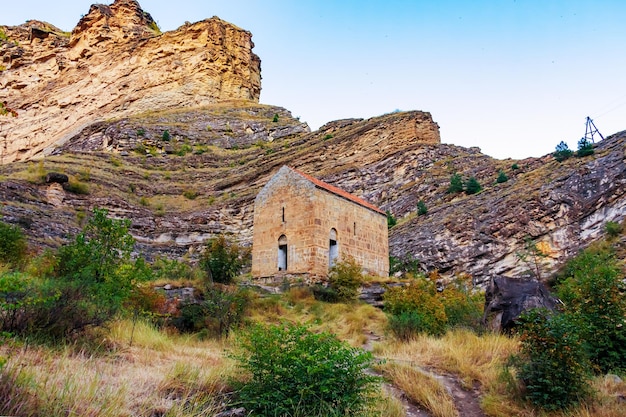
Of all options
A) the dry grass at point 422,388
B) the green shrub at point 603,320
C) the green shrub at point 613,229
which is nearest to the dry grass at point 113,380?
the dry grass at point 422,388

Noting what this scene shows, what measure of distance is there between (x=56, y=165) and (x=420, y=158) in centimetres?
2518

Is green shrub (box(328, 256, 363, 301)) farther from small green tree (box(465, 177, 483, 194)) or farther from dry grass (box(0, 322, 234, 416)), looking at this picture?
small green tree (box(465, 177, 483, 194))

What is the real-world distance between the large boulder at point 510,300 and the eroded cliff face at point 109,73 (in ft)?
168

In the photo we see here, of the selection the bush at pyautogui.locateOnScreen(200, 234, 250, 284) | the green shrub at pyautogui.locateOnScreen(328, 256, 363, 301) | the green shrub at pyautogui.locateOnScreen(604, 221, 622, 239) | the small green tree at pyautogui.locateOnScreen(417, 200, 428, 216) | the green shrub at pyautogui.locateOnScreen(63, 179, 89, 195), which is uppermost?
the green shrub at pyautogui.locateOnScreen(63, 179, 89, 195)

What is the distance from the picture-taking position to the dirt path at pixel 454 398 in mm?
5496

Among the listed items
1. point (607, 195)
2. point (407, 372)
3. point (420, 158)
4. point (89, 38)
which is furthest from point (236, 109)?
point (407, 372)

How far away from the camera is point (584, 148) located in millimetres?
22953

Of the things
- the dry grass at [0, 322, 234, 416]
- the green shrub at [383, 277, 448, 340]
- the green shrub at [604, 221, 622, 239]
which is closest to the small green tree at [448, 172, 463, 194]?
the green shrub at [604, 221, 622, 239]

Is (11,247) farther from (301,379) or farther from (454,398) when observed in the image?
(454,398)

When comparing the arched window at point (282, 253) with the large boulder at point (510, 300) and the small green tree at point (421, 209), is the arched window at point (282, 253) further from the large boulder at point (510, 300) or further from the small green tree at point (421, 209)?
the small green tree at point (421, 209)

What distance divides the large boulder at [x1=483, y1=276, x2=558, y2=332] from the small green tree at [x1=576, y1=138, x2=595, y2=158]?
16.2 metres

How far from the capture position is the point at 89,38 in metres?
59.6

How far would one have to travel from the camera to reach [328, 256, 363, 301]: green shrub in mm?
15211

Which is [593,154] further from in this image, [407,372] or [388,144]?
[407,372]
